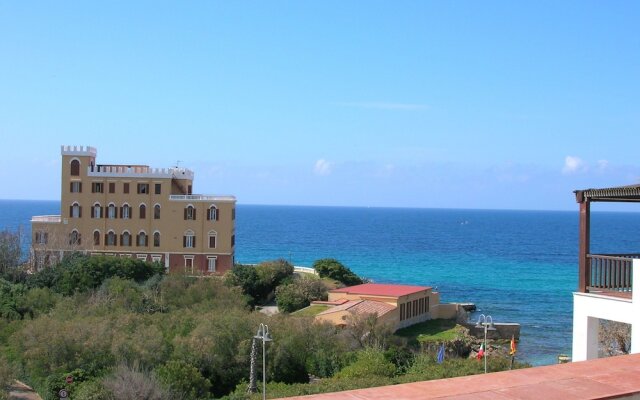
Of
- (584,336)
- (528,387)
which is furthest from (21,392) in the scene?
(528,387)

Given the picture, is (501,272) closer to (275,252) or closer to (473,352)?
(275,252)

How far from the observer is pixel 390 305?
130ft

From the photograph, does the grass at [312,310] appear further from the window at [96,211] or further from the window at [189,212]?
the window at [96,211]

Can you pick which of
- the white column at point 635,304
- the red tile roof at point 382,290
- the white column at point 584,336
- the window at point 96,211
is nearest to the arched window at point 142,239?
the window at point 96,211

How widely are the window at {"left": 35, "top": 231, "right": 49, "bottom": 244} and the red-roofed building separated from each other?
21103 mm

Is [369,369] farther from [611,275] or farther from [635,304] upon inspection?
[635,304]

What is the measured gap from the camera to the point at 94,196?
51.8m

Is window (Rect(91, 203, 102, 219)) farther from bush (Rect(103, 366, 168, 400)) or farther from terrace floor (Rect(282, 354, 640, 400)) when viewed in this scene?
terrace floor (Rect(282, 354, 640, 400))

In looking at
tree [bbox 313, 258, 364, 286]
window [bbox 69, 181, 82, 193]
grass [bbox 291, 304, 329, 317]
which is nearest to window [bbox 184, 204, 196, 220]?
window [bbox 69, 181, 82, 193]

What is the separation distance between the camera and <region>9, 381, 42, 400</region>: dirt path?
21417mm

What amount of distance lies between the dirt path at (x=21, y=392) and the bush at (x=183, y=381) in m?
4.44

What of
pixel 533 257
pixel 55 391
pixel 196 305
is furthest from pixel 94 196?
pixel 533 257

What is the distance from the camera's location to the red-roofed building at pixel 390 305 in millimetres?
37272

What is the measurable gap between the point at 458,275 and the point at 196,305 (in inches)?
1870
